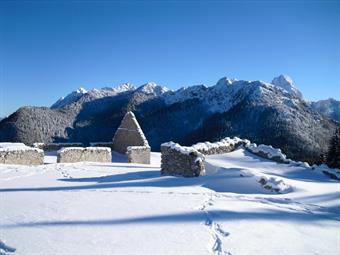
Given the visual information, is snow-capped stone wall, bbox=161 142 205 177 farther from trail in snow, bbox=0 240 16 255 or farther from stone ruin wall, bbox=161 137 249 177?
trail in snow, bbox=0 240 16 255

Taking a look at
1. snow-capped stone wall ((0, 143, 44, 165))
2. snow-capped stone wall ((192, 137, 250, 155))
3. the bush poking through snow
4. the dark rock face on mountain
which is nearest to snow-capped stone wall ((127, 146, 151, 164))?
snow-capped stone wall ((192, 137, 250, 155))

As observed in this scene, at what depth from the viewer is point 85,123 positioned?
543 ft

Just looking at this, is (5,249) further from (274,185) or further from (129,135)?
(129,135)

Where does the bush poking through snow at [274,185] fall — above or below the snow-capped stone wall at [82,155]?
below

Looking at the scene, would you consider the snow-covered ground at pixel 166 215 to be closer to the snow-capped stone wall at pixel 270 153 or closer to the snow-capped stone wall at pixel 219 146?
the snow-capped stone wall at pixel 270 153

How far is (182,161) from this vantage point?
43.6 ft

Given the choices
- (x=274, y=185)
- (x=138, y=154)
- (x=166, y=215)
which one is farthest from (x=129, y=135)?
(x=166, y=215)

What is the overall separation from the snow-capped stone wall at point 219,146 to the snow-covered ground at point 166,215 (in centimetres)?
679

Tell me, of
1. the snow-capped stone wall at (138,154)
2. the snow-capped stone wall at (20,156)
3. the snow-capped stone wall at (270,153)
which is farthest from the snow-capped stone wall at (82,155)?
the snow-capped stone wall at (270,153)

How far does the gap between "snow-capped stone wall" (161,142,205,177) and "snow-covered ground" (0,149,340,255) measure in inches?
41.7

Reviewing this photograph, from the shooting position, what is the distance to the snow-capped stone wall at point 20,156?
1577 cm

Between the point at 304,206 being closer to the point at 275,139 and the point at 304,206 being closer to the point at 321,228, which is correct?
the point at 321,228

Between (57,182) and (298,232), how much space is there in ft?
23.3

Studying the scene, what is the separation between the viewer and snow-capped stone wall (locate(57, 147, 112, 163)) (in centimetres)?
1781
